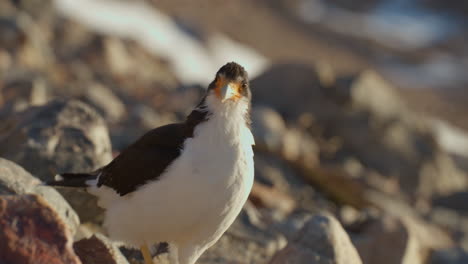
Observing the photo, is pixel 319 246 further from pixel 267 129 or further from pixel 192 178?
pixel 267 129

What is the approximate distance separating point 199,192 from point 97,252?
0.75m

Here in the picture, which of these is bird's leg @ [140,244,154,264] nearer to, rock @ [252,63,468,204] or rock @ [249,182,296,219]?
rock @ [249,182,296,219]

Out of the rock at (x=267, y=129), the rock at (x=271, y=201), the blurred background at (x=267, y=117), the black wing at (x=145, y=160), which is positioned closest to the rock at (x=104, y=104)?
the blurred background at (x=267, y=117)

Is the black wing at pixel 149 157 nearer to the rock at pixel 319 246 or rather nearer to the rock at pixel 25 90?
the rock at pixel 319 246

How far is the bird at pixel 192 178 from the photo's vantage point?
565 cm

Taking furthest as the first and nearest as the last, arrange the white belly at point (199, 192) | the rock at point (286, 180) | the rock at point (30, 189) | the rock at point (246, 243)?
the rock at point (286, 180)
the rock at point (246, 243)
the white belly at point (199, 192)
the rock at point (30, 189)

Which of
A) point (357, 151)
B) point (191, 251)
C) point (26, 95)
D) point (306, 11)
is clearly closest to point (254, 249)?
point (191, 251)

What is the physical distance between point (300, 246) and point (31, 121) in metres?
2.55

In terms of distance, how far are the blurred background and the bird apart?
2.68 ft

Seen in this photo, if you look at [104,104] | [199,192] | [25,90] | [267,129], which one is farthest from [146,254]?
[267,129]

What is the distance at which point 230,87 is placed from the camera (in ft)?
19.0

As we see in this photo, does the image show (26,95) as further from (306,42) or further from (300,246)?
(306,42)

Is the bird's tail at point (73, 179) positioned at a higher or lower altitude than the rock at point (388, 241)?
higher

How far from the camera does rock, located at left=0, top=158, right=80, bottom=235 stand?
5.16 metres
